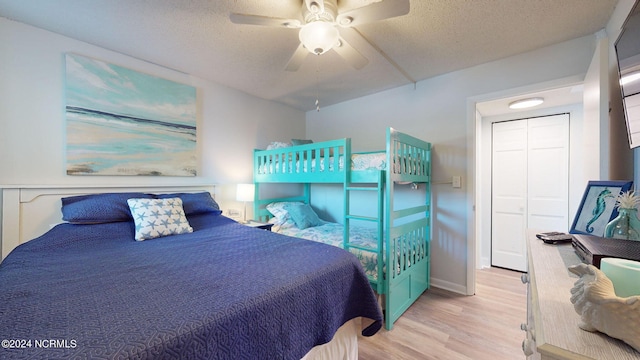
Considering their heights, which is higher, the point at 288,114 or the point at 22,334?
the point at 288,114

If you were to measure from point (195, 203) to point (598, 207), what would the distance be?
9.48 feet

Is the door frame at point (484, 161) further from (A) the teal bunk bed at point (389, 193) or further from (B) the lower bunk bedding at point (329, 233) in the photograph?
(B) the lower bunk bedding at point (329, 233)

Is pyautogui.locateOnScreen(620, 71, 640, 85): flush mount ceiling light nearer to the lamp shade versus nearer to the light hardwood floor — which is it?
the light hardwood floor

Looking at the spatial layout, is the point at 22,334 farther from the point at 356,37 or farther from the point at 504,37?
the point at 504,37

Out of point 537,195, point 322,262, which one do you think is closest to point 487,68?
point 537,195

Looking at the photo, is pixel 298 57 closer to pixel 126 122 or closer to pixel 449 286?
pixel 126 122

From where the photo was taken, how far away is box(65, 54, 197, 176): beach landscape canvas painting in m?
2.04

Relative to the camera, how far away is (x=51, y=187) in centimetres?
193

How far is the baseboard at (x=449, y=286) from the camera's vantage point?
8.23 feet

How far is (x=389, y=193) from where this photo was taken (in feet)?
6.51

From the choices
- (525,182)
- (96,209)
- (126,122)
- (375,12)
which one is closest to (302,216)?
(96,209)

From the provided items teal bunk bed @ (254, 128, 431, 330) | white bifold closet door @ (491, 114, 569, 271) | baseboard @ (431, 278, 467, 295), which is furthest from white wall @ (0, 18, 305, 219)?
white bifold closet door @ (491, 114, 569, 271)

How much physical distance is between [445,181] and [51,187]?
146 inches

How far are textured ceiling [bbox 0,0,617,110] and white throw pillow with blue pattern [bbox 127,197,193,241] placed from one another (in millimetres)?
1415
